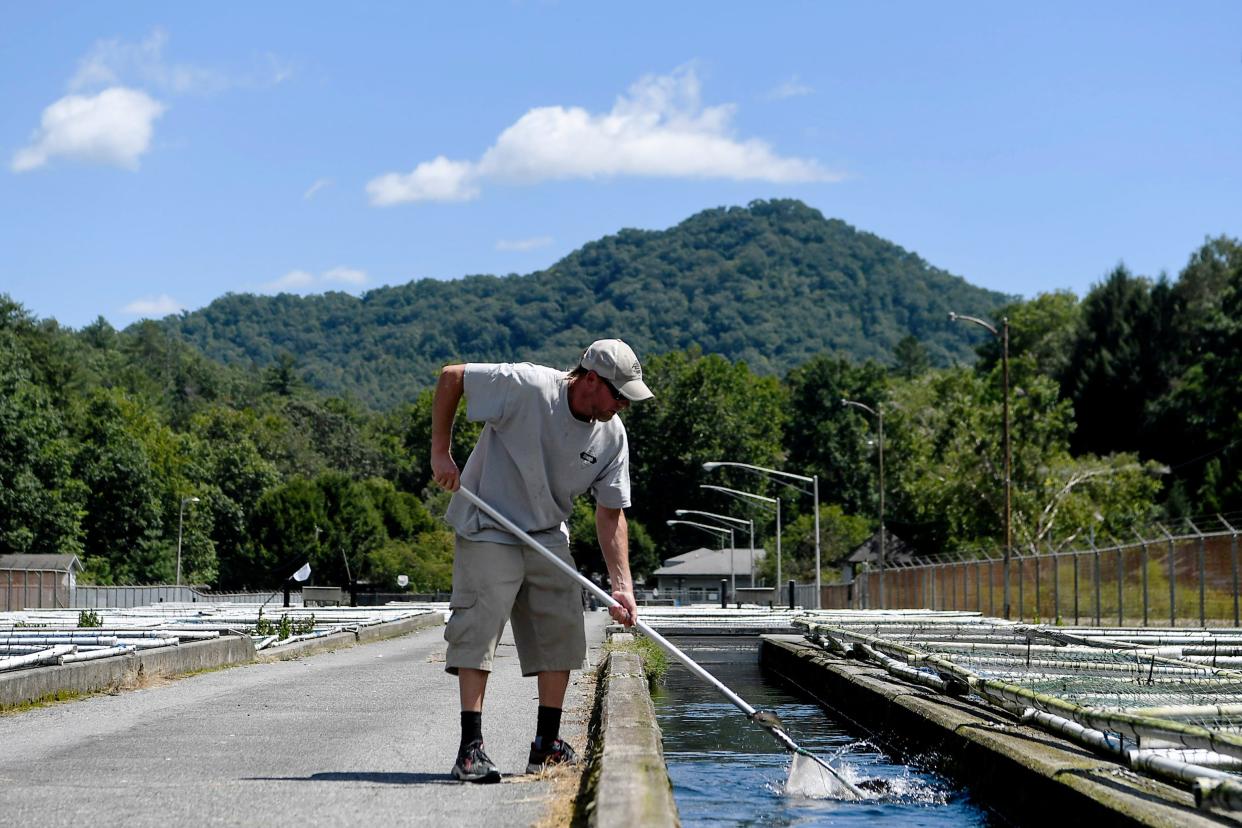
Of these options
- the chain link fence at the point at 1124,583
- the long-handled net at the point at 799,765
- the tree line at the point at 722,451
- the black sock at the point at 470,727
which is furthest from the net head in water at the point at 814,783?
the tree line at the point at 722,451

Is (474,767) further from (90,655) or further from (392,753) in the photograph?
(90,655)

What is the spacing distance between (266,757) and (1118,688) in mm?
5324

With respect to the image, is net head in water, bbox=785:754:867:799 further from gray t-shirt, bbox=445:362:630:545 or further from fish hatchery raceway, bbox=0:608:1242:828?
gray t-shirt, bbox=445:362:630:545

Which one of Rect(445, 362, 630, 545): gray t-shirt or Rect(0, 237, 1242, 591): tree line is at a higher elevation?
Rect(0, 237, 1242, 591): tree line

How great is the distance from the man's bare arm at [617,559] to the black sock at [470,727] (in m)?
0.72

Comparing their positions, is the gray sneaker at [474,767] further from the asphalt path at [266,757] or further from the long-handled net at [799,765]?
the long-handled net at [799,765]

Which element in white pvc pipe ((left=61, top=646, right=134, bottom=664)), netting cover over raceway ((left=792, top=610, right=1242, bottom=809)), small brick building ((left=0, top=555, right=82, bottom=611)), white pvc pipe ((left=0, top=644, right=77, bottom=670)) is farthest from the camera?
small brick building ((left=0, top=555, right=82, bottom=611))

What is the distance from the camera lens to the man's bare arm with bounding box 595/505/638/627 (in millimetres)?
6754

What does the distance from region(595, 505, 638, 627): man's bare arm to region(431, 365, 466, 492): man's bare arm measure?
2.17 ft

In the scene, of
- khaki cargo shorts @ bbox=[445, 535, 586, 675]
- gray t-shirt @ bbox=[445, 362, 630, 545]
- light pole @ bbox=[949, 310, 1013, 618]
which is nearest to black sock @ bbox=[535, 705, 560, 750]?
khaki cargo shorts @ bbox=[445, 535, 586, 675]

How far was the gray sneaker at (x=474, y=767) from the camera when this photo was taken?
629 cm

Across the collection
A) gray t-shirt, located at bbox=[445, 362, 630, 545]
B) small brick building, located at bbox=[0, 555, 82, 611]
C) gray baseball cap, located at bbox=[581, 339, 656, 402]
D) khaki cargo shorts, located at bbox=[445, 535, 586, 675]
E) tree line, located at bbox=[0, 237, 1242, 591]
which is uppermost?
tree line, located at bbox=[0, 237, 1242, 591]

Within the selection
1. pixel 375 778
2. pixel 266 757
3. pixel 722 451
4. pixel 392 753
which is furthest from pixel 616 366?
pixel 722 451

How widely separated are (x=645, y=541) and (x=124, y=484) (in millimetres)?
40293
